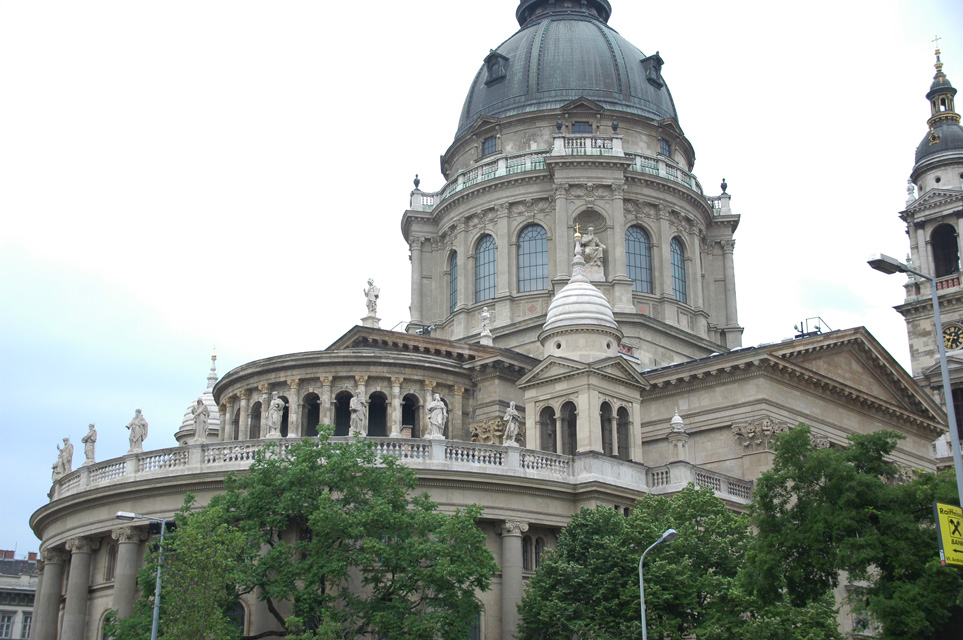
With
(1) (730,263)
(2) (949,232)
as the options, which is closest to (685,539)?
(1) (730,263)

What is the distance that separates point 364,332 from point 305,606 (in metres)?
23.7

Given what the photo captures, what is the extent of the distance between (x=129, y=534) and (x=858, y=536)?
23.8 m

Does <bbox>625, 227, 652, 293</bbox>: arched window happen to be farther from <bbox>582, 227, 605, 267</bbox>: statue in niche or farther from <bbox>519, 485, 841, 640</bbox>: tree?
<bbox>519, 485, 841, 640</bbox>: tree

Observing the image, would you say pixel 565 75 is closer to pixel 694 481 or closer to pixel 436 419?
pixel 694 481

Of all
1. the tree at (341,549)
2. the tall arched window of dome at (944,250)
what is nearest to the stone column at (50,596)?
the tree at (341,549)

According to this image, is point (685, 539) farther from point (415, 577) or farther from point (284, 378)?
point (284, 378)

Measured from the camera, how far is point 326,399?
4797 centimetres

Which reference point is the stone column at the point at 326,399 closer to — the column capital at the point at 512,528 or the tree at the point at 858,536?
the column capital at the point at 512,528

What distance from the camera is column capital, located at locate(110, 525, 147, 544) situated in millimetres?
39625

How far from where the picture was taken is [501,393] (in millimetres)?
50031

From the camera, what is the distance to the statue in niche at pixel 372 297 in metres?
58.8

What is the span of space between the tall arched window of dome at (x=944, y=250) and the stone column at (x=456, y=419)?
4581 cm

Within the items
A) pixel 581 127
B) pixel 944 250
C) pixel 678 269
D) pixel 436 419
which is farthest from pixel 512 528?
pixel 944 250

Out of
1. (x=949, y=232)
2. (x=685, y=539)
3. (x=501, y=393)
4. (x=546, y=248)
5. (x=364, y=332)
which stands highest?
(x=949, y=232)
